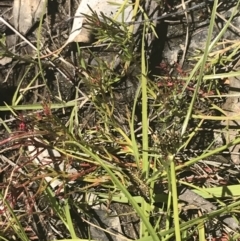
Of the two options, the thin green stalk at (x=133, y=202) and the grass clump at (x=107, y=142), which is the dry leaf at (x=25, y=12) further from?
the thin green stalk at (x=133, y=202)

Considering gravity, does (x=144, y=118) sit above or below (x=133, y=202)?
above

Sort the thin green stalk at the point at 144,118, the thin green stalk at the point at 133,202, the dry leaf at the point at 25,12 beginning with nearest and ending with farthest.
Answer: the thin green stalk at the point at 133,202, the thin green stalk at the point at 144,118, the dry leaf at the point at 25,12

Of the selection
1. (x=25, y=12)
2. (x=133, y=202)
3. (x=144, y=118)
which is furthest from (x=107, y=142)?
(x=25, y=12)

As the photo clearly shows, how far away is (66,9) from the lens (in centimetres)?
179

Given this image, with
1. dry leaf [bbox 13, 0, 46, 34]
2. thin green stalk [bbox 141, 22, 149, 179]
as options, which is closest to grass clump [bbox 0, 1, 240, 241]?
thin green stalk [bbox 141, 22, 149, 179]

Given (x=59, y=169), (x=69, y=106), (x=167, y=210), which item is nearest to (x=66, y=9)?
(x=69, y=106)

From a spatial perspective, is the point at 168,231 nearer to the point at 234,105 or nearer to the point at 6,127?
the point at 234,105

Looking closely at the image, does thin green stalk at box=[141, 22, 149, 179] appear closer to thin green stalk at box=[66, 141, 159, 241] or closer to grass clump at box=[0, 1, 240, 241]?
grass clump at box=[0, 1, 240, 241]

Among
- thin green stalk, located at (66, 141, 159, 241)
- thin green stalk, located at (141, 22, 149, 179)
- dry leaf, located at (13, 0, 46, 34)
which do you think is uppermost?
dry leaf, located at (13, 0, 46, 34)

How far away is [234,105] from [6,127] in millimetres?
868

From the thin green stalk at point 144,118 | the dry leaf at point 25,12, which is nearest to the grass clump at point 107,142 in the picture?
the thin green stalk at point 144,118

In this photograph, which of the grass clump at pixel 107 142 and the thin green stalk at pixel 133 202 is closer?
the thin green stalk at pixel 133 202

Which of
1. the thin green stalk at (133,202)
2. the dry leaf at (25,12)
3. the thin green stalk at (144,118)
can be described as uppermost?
the dry leaf at (25,12)

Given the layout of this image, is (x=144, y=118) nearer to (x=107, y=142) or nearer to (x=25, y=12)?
(x=107, y=142)
